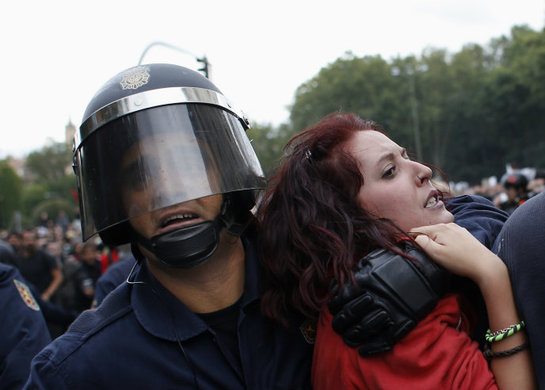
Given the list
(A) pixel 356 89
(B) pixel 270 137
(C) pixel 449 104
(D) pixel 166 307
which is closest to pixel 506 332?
(D) pixel 166 307

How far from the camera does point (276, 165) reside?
1.99m

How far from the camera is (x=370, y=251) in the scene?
160 cm

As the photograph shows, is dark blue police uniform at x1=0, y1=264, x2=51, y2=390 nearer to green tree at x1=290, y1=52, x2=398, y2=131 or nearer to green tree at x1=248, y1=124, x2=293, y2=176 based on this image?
green tree at x1=290, y1=52, x2=398, y2=131

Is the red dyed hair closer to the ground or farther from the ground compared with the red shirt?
farther from the ground

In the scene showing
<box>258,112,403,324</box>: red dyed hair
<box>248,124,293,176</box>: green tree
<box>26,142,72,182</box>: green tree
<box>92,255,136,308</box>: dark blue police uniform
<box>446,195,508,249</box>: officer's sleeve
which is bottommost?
<box>92,255,136,308</box>: dark blue police uniform

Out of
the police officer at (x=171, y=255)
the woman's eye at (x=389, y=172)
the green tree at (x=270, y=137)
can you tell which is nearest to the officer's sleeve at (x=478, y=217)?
the woman's eye at (x=389, y=172)

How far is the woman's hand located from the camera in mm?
1395

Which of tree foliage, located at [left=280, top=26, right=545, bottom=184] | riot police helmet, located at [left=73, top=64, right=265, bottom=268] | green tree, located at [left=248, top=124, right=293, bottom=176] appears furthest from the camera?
green tree, located at [left=248, top=124, right=293, bottom=176]

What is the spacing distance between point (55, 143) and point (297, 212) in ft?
274

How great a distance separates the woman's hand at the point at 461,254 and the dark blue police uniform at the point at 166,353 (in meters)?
0.57

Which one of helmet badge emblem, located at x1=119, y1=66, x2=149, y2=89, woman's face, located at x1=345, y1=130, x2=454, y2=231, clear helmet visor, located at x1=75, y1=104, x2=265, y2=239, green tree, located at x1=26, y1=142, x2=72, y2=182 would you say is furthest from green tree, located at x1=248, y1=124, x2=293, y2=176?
green tree, located at x1=26, y1=142, x2=72, y2=182

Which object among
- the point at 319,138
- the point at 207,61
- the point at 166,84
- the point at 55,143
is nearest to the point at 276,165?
the point at 319,138

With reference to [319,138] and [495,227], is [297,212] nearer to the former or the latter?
[319,138]

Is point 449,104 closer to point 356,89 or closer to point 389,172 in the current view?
point 356,89
